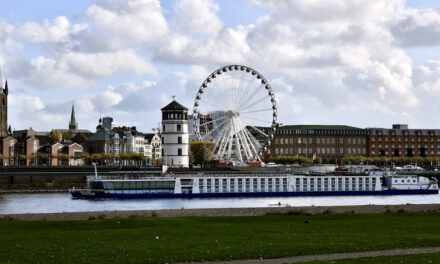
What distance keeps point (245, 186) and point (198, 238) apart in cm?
5764

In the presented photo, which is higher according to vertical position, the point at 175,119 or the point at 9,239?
the point at 175,119

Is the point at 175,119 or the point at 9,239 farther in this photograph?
the point at 175,119

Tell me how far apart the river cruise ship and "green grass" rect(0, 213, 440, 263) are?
1640 inches

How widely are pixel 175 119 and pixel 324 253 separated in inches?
3125

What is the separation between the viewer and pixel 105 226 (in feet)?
124

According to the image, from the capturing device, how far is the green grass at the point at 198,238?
25.6 metres

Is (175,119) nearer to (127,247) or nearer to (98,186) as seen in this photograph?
(98,186)

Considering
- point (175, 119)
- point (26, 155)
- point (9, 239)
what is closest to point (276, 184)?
point (175, 119)

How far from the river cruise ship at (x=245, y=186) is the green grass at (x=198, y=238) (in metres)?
41.7

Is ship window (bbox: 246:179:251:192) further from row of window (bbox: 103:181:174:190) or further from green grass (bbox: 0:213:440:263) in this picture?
green grass (bbox: 0:213:440:263)

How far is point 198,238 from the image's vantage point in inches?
1203

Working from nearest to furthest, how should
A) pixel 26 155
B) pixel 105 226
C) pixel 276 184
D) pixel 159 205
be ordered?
pixel 105 226 < pixel 159 205 < pixel 276 184 < pixel 26 155

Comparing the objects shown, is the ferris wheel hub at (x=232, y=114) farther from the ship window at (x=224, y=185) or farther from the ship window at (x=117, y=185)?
the ship window at (x=117, y=185)

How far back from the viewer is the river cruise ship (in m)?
82.9
